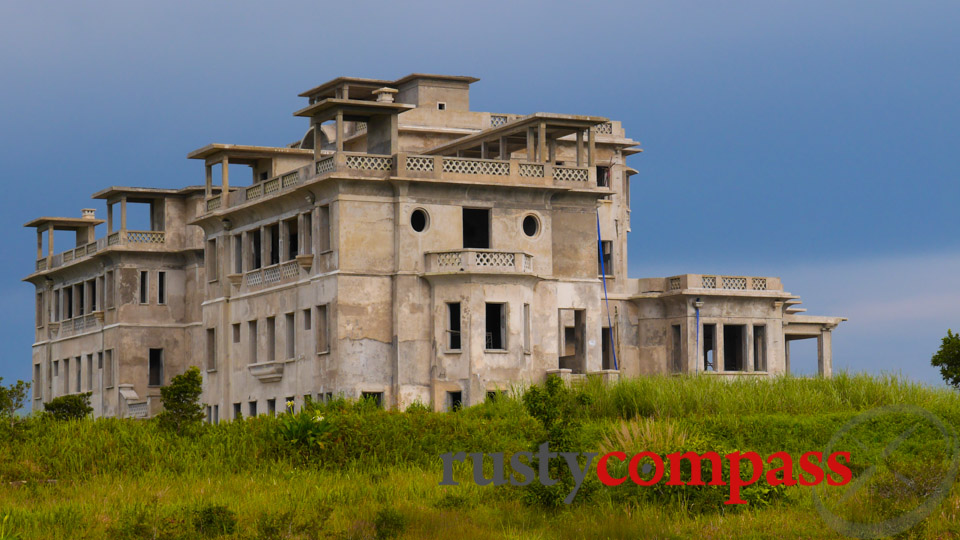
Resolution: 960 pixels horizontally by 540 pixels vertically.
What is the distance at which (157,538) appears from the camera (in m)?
25.8

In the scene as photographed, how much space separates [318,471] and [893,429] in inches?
512

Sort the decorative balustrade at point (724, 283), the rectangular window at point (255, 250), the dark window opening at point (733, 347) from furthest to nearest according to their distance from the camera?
the dark window opening at point (733, 347) → the decorative balustrade at point (724, 283) → the rectangular window at point (255, 250)

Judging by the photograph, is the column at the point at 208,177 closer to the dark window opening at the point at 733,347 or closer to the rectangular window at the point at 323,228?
the rectangular window at the point at 323,228

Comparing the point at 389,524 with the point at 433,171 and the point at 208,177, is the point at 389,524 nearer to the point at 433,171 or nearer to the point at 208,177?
the point at 433,171

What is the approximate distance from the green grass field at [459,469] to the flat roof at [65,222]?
37727mm

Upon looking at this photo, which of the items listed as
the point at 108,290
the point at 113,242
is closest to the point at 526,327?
the point at 113,242

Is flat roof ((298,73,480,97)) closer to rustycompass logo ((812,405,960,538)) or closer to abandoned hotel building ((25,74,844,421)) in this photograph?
abandoned hotel building ((25,74,844,421))

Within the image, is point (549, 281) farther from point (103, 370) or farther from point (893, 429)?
point (103, 370)

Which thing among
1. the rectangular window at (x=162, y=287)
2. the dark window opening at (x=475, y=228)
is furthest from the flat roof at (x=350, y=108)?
the rectangular window at (x=162, y=287)

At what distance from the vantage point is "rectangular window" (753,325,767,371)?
6512 centimetres

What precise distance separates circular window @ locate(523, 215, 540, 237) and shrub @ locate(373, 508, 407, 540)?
1145 inches

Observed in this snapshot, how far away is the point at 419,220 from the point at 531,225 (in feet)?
13.2

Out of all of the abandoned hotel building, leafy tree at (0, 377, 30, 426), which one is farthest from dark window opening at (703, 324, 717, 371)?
leafy tree at (0, 377, 30, 426)

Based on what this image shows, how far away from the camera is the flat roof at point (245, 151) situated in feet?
199
